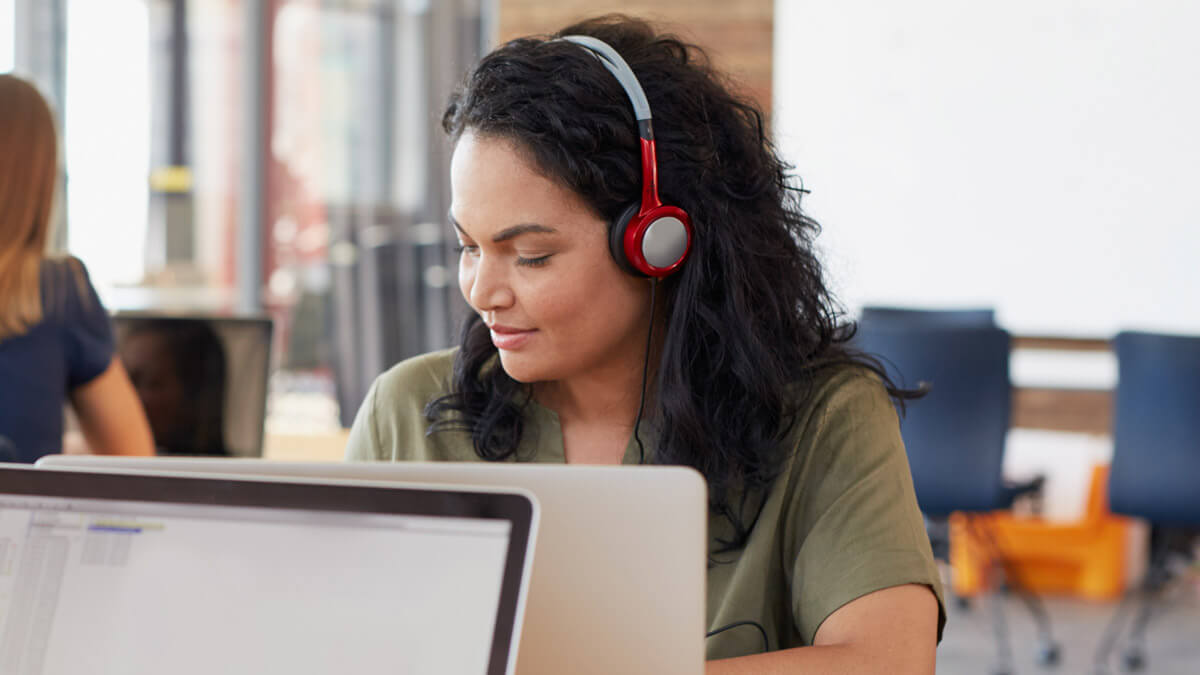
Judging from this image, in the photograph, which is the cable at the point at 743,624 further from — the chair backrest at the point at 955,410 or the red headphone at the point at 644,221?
the chair backrest at the point at 955,410

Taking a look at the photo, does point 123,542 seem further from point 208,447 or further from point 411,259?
point 411,259

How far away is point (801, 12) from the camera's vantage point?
384 cm

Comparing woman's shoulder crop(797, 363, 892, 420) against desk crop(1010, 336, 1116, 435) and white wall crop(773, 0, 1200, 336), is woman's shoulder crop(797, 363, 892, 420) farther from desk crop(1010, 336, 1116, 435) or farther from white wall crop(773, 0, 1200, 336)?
desk crop(1010, 336, 1116, 435)

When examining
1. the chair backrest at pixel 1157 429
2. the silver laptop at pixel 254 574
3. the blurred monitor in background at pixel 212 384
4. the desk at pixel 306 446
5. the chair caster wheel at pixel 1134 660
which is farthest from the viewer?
the chair caster wheel at pixel 1134 660

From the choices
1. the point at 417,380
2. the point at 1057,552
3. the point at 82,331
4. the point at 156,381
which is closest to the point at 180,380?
the point at 156,381

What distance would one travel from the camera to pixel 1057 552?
361 cm

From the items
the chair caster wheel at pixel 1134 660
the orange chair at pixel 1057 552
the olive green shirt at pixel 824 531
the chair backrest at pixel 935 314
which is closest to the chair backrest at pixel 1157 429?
the chair caster wheel at pixel 1134 660

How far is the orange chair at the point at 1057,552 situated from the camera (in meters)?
3.58

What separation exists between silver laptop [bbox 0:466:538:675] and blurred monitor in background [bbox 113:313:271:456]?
1160 millimetres

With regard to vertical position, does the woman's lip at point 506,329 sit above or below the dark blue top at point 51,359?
above

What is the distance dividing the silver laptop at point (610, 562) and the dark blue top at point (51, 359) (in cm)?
122

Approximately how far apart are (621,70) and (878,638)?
0.53 meters

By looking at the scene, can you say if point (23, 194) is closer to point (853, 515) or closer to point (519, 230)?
point (519, 230)

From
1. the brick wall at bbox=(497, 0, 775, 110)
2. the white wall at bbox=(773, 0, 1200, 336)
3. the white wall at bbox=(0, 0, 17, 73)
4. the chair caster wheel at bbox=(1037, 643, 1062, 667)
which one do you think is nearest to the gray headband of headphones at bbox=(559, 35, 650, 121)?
the chair caster wheel at bbox=(1037, 643, 1062, 667)
